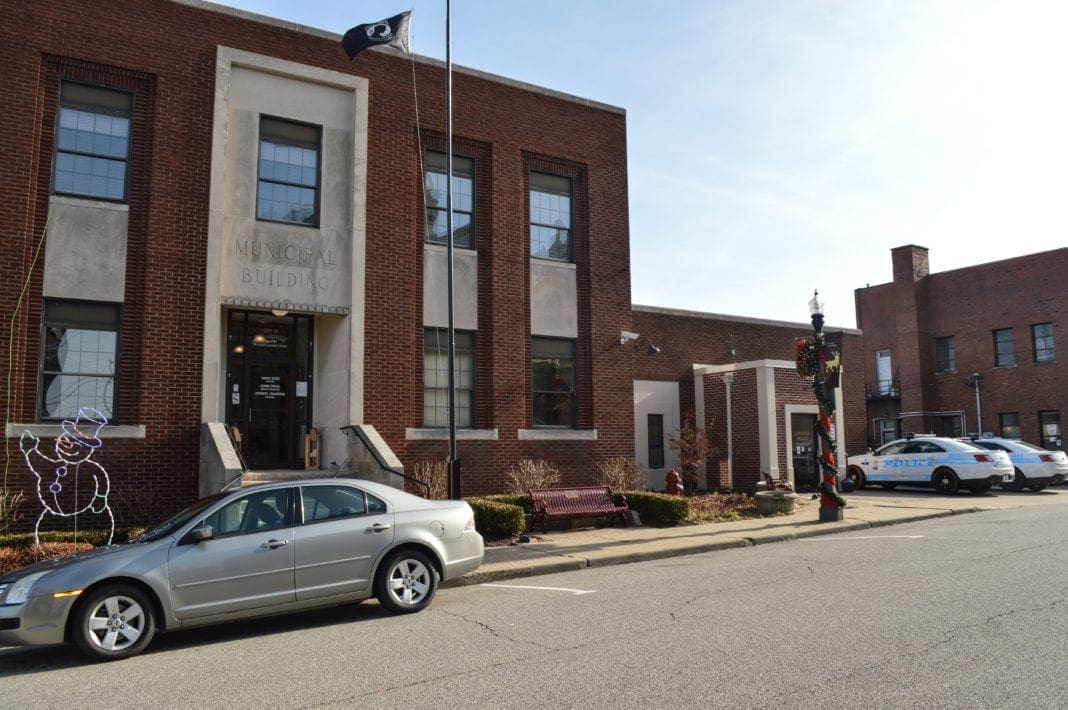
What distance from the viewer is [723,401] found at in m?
24.8

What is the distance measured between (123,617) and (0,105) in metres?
10.1

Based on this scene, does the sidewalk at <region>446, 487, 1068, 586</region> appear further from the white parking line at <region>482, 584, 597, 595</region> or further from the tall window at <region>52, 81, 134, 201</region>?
the tall window at <region>52, 81, 134, 201</region>

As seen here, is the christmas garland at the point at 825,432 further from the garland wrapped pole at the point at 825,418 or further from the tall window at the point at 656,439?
the tall window at the point at 656,439

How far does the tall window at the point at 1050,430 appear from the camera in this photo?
116 ft

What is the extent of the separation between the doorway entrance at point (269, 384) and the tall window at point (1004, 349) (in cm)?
3410

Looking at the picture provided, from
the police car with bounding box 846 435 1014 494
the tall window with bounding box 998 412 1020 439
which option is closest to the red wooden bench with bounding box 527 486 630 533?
the police car with bounding box 846 435 1014 494

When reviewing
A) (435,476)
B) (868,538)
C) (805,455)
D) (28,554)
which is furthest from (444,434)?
(805,455)

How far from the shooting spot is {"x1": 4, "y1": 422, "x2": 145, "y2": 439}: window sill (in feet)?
41.7

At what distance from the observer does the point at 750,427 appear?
23.7 m

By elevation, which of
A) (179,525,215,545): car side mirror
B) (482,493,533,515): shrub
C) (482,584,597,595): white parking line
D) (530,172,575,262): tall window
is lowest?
(482,584,597,595): white parking line

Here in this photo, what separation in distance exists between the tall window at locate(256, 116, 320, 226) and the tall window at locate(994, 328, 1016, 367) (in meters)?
34.2

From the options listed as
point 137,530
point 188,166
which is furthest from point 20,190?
point 137,530

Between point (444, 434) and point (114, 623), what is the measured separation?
30.9ft

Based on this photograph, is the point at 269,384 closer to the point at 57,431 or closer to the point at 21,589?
the point at 57,431
